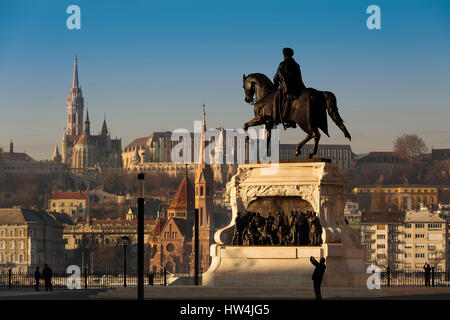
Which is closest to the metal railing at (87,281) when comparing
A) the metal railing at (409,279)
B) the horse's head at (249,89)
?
the metal railing at (409,279)

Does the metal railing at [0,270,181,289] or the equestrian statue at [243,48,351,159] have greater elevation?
the equestrian statue at [243,48,351,159]

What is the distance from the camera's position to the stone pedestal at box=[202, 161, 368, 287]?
4653 cm

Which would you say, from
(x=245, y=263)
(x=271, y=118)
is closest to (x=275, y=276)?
(x=245, y=263)

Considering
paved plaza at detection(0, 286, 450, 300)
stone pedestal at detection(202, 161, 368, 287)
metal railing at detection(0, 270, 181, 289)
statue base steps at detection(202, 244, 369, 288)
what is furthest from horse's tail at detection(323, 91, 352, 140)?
metal railing at detection(0, 270, 181, 289)

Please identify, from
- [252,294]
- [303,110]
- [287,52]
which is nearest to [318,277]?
[252,294]

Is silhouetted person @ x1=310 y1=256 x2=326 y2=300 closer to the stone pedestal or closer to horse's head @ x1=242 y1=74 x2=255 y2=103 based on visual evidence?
the stone pedestal

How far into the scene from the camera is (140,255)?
42156 mm

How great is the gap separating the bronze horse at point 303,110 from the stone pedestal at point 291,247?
1.05m

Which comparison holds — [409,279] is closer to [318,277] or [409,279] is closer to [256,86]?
[256,86]

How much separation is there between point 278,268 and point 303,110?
5.27 metres

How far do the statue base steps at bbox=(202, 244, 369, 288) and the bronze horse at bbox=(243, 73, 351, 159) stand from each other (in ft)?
11.2

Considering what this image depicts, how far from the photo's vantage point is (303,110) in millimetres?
47906
